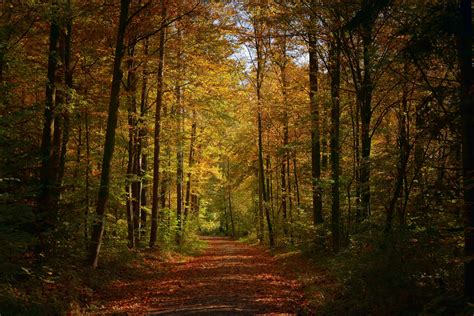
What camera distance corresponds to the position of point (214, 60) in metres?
18.1

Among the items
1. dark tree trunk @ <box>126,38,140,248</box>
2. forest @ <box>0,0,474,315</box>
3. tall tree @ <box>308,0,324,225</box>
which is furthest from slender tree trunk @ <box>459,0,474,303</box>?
dark tree trunk @ <box>126,38,140,248</box>

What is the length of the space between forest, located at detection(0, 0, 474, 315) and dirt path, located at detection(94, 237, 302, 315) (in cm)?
8

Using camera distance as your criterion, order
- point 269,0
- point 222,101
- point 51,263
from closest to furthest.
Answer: point 51,263 < point 269,0 < point 222,101

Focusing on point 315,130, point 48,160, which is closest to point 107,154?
point 48,160

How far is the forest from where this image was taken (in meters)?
6.46

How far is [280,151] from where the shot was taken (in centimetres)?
1744

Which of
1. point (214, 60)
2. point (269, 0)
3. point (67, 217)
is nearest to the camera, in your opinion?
point (67, 217)

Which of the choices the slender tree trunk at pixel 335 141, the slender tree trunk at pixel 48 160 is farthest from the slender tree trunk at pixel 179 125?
the slender tree trunk at pixel 48 160

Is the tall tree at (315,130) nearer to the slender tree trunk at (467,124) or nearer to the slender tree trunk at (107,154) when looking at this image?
the slender tree trunk at (107,154)

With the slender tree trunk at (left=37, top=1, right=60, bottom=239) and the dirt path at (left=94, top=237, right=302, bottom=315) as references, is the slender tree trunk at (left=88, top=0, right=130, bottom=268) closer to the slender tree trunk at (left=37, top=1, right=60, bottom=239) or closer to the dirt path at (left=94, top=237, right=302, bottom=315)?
the dirt path at (left=94, top=237, right=302, bottom=315)

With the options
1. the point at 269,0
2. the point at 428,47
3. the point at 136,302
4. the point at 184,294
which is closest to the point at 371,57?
the point at 428,47

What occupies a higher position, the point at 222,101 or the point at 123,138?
the point at 222,101

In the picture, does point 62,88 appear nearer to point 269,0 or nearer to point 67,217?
point 67,217

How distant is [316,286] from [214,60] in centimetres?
1190
